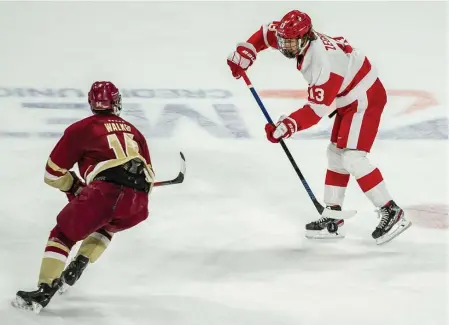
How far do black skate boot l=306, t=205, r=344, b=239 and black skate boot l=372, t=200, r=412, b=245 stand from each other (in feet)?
→ 0.58

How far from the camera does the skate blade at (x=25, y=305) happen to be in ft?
10.8

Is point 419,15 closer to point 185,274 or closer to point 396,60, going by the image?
point 396,60

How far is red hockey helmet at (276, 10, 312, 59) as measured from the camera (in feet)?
12.9

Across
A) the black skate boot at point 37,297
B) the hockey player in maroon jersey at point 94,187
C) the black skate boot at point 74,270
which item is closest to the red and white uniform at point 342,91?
the hockey player in maroon jersey at point 94,187

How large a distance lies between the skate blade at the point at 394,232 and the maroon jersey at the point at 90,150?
123 centimetres

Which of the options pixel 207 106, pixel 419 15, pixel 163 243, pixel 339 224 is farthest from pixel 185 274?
pixel 419 15

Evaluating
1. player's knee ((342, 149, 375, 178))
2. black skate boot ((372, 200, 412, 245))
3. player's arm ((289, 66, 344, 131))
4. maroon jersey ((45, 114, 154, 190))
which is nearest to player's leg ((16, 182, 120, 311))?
maroon jersey ((45, 114, 154, 190))

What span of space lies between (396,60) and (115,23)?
2.13 meters

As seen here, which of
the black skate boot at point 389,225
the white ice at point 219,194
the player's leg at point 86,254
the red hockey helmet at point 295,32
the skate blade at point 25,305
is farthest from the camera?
the black skate boot at point 389,225

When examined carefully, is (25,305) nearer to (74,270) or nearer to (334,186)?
(74,270)

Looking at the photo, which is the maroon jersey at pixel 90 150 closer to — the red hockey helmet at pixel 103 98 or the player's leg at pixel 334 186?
the red hockey helmet at pixel 103 98

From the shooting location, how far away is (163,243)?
4047 millimetres

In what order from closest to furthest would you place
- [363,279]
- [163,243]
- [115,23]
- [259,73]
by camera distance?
[363,279] < [163,243] < [259,73] < [115,23]

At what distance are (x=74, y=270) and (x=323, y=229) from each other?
1.31m
